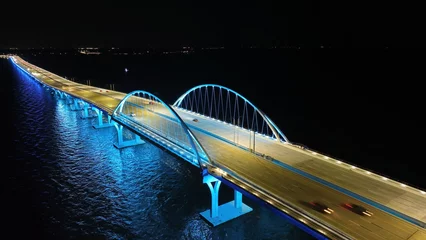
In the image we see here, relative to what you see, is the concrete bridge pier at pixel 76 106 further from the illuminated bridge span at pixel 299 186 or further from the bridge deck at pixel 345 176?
the bridge deck at pixel 345 176

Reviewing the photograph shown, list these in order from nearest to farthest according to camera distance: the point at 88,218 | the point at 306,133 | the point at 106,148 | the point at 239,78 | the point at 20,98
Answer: the point at 88,218 → the point at 106,148 → the point at 306,133 → the point at 20,98 → the point at 239,78

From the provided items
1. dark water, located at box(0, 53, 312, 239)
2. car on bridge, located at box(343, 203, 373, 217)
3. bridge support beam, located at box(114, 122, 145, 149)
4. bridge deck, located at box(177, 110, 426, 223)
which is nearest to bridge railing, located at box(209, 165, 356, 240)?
car on bridge, located at box(343, 203, 373, 217)

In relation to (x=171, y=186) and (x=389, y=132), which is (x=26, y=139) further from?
(x=389, y=132)

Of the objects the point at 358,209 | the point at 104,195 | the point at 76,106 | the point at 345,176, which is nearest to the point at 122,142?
the point at 104,195

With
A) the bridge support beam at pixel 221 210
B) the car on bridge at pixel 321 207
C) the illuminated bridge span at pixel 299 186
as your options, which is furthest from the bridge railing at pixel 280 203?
the bridge support beam at pixel 221 210

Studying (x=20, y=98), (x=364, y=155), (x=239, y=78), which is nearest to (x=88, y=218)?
(x=364, y=155)
